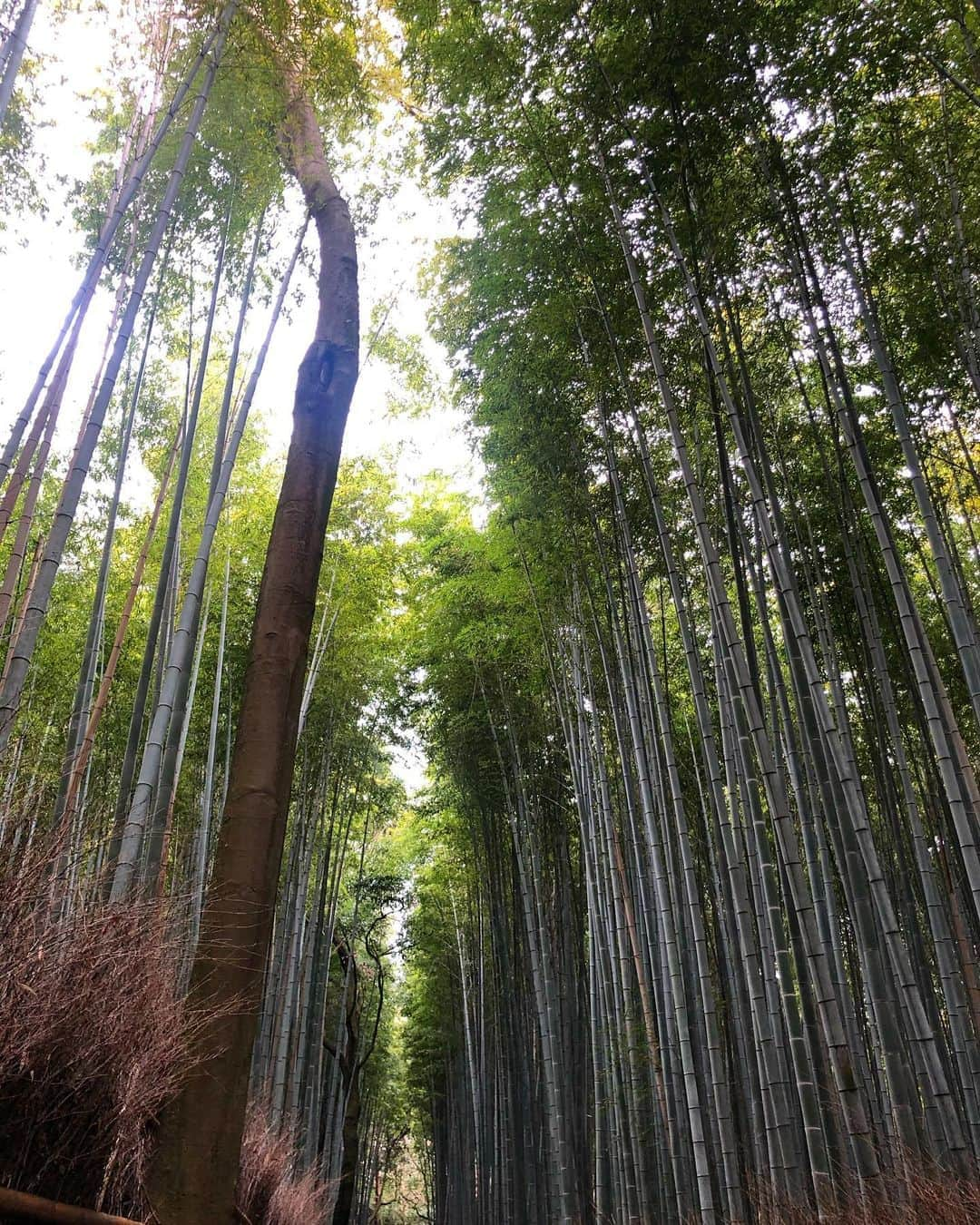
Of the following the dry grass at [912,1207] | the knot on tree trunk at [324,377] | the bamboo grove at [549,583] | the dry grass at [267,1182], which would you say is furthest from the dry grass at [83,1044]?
the dry grass at [912,1207]

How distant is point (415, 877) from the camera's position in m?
11.6

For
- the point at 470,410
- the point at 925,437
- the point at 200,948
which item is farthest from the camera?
the point at 470,410

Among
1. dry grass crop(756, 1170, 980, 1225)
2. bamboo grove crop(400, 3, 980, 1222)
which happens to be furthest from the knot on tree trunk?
dry grass crop(756, 1170, 980, 1225)

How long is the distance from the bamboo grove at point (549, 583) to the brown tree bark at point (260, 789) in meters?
0.01

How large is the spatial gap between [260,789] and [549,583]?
12.8 ft

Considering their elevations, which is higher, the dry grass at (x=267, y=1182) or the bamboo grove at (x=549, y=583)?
the bamboo grove at (x=549, y=583)

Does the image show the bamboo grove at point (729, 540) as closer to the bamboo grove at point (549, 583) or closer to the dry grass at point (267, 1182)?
the bamboo grove at point (549, 583)

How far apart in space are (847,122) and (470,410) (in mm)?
2794

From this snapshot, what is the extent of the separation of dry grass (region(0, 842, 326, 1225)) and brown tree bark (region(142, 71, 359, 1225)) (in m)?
0.07

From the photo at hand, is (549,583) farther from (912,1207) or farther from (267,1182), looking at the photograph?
(912,1207)

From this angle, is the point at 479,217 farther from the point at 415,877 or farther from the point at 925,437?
the point at 415,877

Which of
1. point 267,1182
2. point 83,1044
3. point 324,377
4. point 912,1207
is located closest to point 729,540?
point 324,377

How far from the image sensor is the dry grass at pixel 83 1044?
1.42 m

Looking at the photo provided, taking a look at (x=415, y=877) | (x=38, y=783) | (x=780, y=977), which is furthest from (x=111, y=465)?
(x=415, y=877)
